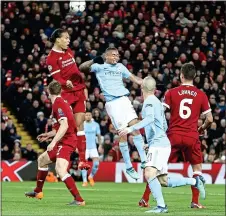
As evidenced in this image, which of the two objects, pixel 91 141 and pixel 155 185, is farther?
pixel 91 141

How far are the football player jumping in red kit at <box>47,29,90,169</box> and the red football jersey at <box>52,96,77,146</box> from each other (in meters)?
1.17

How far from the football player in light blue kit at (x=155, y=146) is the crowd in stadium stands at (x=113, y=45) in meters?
14.3

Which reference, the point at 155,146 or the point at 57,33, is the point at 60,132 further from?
the point at 57,33

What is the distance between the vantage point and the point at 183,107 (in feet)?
44.2

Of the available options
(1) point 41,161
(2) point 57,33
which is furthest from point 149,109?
(2) point 57,33

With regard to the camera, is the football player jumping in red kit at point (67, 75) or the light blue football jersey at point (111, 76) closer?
the football player jumping in red kit at point (67, 75)

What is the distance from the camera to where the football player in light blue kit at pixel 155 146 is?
12297 millimetres

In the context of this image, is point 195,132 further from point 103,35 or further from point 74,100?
point 103,35

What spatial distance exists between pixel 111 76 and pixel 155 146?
372 centimetres

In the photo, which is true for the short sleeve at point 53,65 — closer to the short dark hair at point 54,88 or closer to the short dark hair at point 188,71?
the short dark hair at point 54,88

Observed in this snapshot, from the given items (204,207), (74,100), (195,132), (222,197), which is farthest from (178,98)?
(222,197)

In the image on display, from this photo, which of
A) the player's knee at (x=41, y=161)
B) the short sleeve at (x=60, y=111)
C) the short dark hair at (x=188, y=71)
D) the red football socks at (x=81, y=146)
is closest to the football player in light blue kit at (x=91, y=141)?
the red football socks at (x=81, y=146)

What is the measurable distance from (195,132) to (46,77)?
16.2m

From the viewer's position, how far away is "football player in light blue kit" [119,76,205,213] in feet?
40.3
